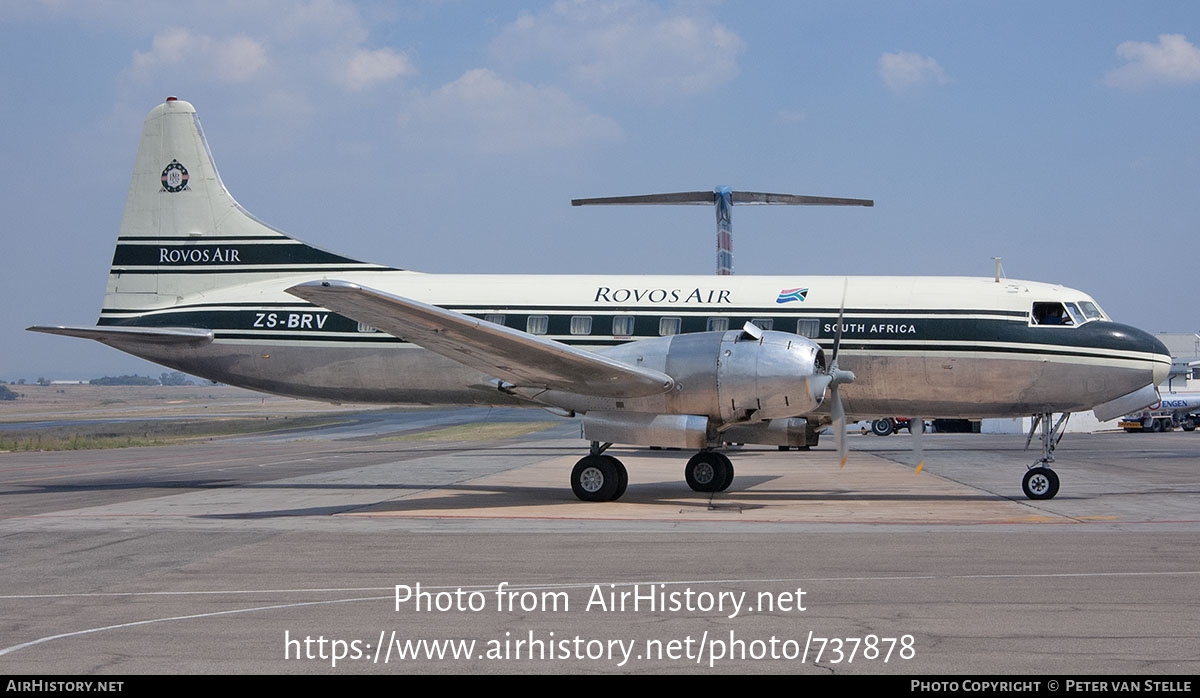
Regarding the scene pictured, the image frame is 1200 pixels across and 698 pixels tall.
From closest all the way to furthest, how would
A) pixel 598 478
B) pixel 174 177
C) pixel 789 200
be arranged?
1. pixel 598 478
2. pixel 174 177
3. pixel 789 200

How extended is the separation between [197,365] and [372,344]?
3.70 meters

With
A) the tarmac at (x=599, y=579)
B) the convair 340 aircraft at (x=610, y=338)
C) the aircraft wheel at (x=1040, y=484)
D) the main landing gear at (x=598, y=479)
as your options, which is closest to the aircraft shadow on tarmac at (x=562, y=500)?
the tarmac at (x=599, y=579)

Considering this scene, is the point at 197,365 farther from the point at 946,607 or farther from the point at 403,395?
the point at 946,607

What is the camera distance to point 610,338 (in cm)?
1770

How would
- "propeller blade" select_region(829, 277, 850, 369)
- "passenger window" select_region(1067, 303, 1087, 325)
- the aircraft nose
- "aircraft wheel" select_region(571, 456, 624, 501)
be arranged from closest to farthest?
1. "propeller blade" select_region(829, 277, 850, 369)
2. "aircraft wheel" select_region(571, 456, 624, 501)
3. the aircraft nose
4. "passenger window" select_region(1067, 303, 1087, 325)

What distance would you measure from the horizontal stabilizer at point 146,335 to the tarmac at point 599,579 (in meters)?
2.89

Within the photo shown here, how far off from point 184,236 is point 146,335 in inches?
101

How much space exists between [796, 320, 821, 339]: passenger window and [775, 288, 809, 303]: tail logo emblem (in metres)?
0.53

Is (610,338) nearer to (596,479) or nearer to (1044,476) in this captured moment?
(596,479)

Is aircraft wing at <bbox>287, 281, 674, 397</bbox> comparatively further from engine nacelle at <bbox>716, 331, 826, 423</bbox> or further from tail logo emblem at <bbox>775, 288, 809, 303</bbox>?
tail logo emblem at <bbox>775, 288, 809, 303</bbox>

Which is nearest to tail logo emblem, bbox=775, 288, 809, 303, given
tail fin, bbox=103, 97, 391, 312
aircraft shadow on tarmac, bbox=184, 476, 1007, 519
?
aircraft shadow on tarmac, bbox=184, 476, 1007, 519

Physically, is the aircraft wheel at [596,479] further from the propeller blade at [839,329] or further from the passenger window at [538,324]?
the propeller blade at [839,329]

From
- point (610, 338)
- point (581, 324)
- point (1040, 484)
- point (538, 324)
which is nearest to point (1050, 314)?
point (1040, 484)

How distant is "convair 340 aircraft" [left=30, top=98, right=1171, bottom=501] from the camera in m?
15.1
